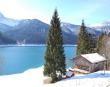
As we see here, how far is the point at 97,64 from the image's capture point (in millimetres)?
46875

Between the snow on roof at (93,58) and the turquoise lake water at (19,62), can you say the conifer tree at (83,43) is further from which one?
the snow on roof at (93,58)

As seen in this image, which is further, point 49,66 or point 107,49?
point 107,49

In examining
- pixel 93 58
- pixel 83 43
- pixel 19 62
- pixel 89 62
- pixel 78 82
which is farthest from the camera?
pixel 19 62

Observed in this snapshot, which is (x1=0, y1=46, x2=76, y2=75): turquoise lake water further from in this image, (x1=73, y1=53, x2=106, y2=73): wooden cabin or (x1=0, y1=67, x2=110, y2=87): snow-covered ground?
(x1=0, y1=67, x2=110, y2=87): snow-covered ground

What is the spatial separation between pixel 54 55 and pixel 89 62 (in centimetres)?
1301

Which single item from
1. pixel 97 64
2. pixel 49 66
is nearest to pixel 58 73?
pixel 49 66

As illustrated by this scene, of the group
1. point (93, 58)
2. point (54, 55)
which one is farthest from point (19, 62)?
point (54, 55)

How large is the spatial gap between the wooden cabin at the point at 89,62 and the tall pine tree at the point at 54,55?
11386mm

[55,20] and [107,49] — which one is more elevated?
[55,20]

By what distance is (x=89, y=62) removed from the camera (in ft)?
149

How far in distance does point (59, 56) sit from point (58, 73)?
3555mm

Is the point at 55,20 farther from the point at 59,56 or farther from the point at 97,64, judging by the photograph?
the point at 97,64

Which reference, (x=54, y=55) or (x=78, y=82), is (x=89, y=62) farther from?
(x=78, y=82)

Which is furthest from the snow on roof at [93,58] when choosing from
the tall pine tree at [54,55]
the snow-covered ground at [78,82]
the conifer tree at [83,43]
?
the tall pine tree at [54,55]
